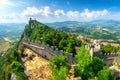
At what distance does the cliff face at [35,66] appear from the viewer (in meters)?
52.7

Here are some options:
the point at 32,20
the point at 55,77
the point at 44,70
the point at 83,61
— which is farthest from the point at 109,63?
the point at 32,20

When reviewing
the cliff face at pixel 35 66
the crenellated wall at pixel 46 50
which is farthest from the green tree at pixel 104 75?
the cliff face at pixel 35 66

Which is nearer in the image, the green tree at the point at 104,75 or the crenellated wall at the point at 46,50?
the green tree at the point at 104,75

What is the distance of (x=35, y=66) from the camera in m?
55.8

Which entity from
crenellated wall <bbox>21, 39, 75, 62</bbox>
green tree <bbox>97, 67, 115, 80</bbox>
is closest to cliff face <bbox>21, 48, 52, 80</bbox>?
crenellated wall <bbox>21, 39, 75, 62</bbox>

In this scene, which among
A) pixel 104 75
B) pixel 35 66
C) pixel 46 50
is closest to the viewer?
pixel 104 75

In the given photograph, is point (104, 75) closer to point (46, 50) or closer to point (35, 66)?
point (35, 66)

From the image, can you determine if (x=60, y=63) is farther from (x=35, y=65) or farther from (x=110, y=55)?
(x=110, y=55)

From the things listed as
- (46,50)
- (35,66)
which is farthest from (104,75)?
(46,50)

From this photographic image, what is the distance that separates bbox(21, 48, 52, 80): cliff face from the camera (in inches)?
2074

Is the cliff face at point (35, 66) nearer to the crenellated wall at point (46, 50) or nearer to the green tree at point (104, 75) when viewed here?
the crenellated wall at point (46, 50)

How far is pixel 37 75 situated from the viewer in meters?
52.8

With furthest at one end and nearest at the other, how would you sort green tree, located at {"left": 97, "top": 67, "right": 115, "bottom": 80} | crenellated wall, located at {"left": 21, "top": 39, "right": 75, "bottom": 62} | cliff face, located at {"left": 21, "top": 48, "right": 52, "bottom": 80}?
1. crenellated wall, located at {"left": 21, "top": 39, "right": 75, "bottom": 62}
2. cliff face, located at {"left": 21, "top": 48, "right": 52, "bottom": 80}
3. green tree, located at {"left": 97, "top": 67, "right": 115, "bottom": 80}

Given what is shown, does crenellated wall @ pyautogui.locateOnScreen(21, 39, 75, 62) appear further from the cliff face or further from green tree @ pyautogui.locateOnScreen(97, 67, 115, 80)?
green tree @ pyautogui.locateOnScreen(97, 67, 115, 80)
